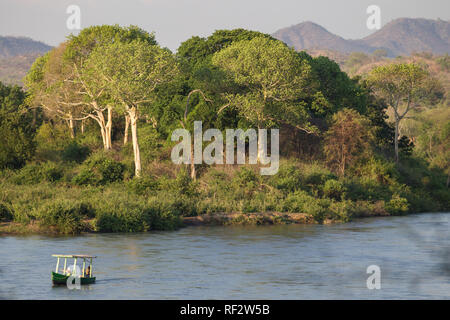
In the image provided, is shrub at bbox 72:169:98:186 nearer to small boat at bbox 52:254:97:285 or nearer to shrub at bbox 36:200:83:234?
shrub at bbox 36:200:83:234

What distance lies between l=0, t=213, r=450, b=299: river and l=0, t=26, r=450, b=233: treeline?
10.5ft

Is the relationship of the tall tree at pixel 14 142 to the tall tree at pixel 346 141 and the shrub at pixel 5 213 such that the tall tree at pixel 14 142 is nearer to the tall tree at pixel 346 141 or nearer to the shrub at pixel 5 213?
the shrub at pixel 5 213

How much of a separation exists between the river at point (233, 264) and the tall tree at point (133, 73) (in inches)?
385

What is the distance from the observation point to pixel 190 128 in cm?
4331

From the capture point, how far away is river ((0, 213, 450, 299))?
1933cm

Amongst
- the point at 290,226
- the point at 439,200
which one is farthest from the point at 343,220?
the point at 439,200

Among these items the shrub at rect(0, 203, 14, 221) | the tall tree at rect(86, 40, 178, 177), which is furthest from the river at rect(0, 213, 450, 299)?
the tall tree at rect(86, 40, 178, 177)

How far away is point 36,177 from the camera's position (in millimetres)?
39156

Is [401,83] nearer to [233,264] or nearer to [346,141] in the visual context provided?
[346,141]

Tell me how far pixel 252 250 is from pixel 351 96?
29.0m

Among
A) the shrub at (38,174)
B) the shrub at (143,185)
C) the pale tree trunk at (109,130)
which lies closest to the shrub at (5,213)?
the shrub at (38,174)

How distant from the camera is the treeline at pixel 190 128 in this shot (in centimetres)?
3597

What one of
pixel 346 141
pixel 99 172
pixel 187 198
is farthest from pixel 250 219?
pixel 346 141
